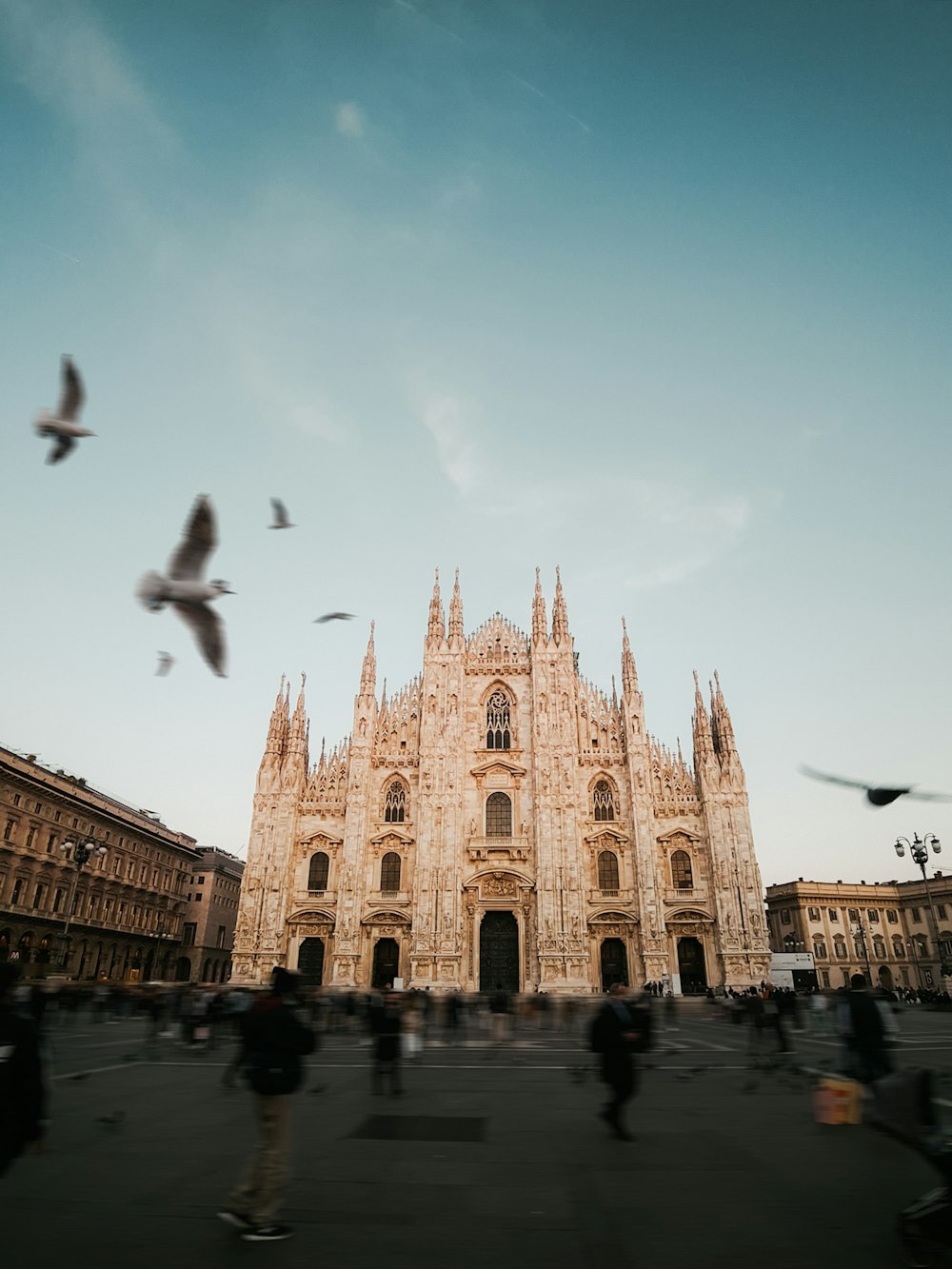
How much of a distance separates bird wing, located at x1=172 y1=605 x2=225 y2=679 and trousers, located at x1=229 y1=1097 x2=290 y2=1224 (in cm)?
311

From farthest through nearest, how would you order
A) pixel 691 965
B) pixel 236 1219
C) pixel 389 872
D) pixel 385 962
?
1. pixel 389 872
2. pixel 385 962
3. pixel 691 965
4. pixel 236 1219

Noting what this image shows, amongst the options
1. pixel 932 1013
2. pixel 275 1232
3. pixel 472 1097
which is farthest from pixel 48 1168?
pixel 932 1013

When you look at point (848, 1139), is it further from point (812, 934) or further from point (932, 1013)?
point (812, 934)

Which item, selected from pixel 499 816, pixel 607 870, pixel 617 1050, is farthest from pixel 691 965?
pixel 617 1050

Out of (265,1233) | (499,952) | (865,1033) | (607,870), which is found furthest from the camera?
(607,870)

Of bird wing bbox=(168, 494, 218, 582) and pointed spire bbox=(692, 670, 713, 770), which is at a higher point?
pointed spire bbox=(692, 670, 713, 770)

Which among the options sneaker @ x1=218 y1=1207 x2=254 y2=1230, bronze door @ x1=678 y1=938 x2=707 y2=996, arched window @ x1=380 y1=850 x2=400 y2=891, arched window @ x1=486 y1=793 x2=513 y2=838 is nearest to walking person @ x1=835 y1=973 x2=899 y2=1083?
sneaker @ x1=218 y1=1207 x2=254 y2=1230

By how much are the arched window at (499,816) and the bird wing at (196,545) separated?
36043 mm

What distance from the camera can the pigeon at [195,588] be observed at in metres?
6.28

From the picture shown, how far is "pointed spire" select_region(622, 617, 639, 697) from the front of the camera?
139ft

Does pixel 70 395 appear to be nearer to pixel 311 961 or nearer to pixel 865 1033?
pixel 865 1033

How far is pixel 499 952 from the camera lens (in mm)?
39156

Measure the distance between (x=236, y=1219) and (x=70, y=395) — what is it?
20.4ft

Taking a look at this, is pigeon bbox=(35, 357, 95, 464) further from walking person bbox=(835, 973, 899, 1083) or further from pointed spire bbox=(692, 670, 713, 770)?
pointed spire bbox=(692, 670, 713, 770)
